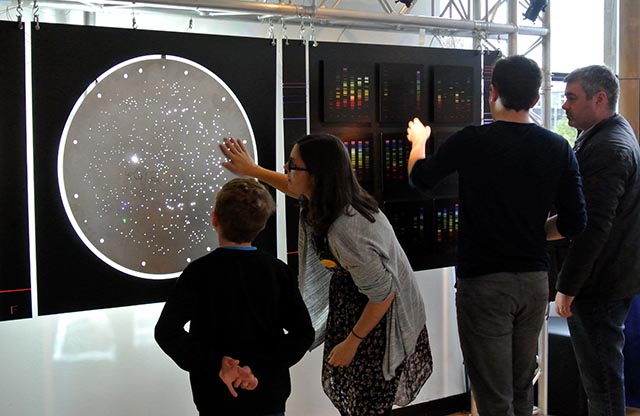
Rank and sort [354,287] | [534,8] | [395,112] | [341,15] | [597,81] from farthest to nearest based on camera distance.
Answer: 1. [534,8]
2. [395,112]
3. [341,15]
4. [597,81]
5. [354,287]

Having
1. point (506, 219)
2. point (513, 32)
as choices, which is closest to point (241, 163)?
point (506, 219)

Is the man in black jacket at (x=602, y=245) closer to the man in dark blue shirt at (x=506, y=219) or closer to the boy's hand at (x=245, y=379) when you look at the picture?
the man in dark blue shirt at (x=506, y=219)

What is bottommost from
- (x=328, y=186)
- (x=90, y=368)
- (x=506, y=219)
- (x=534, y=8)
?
(x=90, y=368)

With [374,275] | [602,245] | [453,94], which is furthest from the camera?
[453,94]

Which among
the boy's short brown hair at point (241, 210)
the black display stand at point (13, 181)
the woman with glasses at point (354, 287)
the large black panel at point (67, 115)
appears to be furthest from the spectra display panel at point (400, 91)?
the black display stand at point (13, 181)

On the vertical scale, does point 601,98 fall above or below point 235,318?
above

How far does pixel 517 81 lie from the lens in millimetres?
2201

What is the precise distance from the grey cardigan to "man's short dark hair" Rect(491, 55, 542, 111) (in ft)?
1.79

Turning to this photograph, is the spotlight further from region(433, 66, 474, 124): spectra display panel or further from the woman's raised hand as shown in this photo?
the woman's raised hand

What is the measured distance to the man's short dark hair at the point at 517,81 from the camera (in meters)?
2.19

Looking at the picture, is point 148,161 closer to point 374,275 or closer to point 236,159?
point 236,159

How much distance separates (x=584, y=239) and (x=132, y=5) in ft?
5.87

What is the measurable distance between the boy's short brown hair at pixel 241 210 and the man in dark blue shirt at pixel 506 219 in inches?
27.3

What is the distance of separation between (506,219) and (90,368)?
1.78 meters
